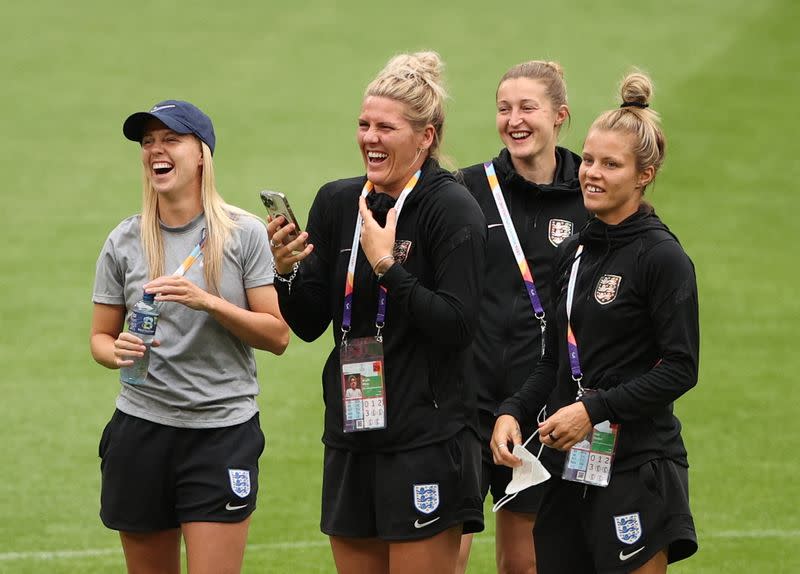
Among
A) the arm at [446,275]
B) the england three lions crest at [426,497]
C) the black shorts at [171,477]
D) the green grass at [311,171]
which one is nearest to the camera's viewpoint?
the arm at [446,275]

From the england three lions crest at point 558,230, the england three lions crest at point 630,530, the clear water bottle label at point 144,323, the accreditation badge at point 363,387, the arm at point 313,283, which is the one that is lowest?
the england three lions crest at point 630,530

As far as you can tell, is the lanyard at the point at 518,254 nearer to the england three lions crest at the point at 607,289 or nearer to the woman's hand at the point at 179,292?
the england three lions crest at the point at 607,289

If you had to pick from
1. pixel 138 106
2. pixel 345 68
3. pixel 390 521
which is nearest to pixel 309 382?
pixel 390 521

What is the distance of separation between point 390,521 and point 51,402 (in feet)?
18.4

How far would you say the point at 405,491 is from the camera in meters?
4.13

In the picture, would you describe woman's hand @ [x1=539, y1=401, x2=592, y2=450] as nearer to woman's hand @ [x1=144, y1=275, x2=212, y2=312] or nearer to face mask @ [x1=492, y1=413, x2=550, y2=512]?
face mask @ [x1=492, y1=413, x2=550, y2=512]

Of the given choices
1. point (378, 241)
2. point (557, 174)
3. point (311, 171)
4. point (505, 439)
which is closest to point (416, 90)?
point (378, 241)

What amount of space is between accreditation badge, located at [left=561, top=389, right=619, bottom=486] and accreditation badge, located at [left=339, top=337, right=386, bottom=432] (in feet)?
1.85

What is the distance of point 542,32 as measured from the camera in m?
18.4

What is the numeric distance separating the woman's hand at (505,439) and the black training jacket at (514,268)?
87cm

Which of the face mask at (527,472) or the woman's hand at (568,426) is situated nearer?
the woman's hand at (568,426)

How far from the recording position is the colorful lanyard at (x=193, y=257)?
181 inches

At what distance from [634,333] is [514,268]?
1.24m

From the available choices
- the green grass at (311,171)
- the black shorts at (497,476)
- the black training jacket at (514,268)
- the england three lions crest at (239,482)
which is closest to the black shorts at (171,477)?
the england three lions crest at (239,482)
